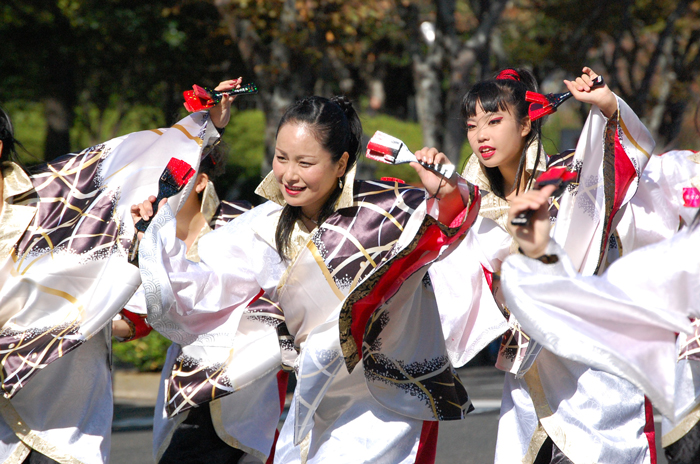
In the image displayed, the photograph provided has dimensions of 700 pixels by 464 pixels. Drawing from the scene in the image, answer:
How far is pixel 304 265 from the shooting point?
9.55 ft

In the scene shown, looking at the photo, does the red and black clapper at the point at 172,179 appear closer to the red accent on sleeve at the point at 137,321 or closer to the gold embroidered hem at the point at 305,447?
the red accent on sleeve at the point at 137,321

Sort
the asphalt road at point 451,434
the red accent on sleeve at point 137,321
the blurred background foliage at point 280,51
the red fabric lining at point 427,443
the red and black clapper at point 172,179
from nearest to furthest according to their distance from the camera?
the red fabric lining at point 427,443 < the red and black clapper at point 172,179 < the red accent on sleeve at point 137,321 < the asphalt road at point 451,434 < the blurred background foliage at point 280,51

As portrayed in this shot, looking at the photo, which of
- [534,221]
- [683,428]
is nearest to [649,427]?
[683,428]

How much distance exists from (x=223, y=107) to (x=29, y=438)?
4.69ft

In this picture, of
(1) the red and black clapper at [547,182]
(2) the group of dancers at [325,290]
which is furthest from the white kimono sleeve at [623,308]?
(2) the group of dancers at [325,290]

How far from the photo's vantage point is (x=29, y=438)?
10.3 feet

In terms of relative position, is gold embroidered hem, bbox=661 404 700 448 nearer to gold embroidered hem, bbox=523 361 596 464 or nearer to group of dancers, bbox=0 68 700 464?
group of dancers, bbox=0 68 700 464

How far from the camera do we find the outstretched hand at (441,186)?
2545mm

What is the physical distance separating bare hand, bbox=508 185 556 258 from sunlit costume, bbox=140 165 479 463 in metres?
0.54

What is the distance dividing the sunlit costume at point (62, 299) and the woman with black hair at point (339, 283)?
29 centimetres

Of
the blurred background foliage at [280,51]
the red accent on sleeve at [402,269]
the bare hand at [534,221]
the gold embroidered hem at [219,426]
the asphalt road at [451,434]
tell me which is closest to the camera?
the bare hand at [534,221]

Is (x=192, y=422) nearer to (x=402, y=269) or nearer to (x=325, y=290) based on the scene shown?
(x=325, y=290)

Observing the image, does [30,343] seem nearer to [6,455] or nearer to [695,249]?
[6,455]

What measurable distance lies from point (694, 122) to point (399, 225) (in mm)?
967
